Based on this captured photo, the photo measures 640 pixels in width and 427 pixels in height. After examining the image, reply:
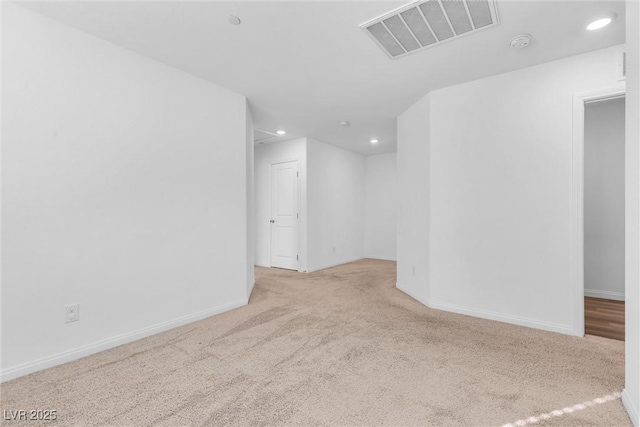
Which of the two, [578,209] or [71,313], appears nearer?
[71,313]

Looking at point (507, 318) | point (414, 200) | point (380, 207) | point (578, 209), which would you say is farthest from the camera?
point (380, 207)

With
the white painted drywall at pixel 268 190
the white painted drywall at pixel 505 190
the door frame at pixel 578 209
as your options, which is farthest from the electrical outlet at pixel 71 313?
the door frame at pixel 578 209

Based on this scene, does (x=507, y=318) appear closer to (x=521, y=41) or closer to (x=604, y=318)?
(x=604, y=318)

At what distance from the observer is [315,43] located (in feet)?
7.59

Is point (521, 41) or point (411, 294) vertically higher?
point (521, 41)

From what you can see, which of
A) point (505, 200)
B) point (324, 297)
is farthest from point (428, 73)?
point (324, 297)

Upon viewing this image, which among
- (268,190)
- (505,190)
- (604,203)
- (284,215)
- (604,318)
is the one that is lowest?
(604,318)

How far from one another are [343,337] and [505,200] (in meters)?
2.04

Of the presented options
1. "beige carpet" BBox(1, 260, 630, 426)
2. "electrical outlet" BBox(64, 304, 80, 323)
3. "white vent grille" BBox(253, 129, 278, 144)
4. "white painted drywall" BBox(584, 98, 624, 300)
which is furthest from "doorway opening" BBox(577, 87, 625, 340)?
"electrical outlet" BBox(64, 304, 80, 323)
